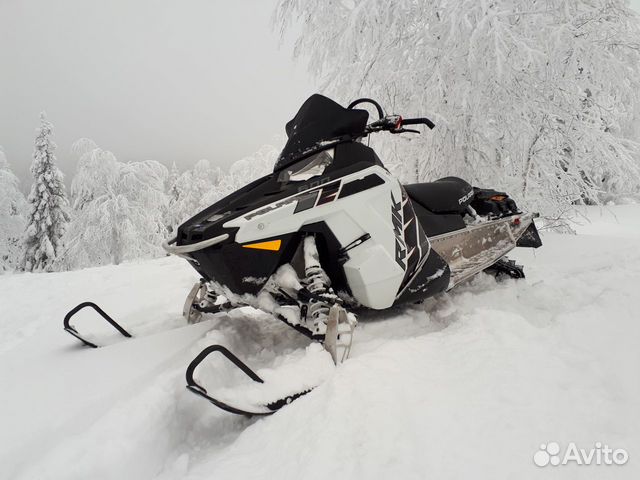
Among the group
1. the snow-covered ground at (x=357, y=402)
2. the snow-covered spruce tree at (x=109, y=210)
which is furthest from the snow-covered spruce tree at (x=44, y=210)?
the snow-covered ground at (x=357, y=402)

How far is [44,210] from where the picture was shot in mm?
18578

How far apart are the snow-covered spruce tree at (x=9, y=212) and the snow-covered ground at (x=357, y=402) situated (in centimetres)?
2273

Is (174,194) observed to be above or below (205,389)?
below

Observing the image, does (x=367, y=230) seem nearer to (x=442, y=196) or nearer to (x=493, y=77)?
(x=442, y=196)

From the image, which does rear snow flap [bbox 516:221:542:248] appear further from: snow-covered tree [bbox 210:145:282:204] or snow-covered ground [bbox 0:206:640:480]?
snow-covered tree [bbox 210:145:282:204]

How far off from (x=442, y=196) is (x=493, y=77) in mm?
2087

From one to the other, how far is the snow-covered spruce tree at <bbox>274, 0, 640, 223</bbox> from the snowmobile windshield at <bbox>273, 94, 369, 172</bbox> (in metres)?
2.20

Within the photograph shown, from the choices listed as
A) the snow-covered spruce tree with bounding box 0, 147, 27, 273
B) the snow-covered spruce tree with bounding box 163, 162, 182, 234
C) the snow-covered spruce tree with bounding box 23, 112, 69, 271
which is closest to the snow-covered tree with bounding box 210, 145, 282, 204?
the snow-covered spruce tree with bounding box 23, 112, 69, 271

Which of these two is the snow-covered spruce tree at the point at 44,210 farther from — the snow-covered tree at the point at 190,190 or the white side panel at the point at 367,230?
the white side panel at the point at 367,230

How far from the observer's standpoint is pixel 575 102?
5.18 meters

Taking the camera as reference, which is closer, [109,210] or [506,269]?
[506,269]

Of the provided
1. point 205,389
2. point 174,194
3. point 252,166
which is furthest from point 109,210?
point 205,389

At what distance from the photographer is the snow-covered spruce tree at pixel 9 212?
2017 centimetres

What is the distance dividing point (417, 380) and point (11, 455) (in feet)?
4.80
